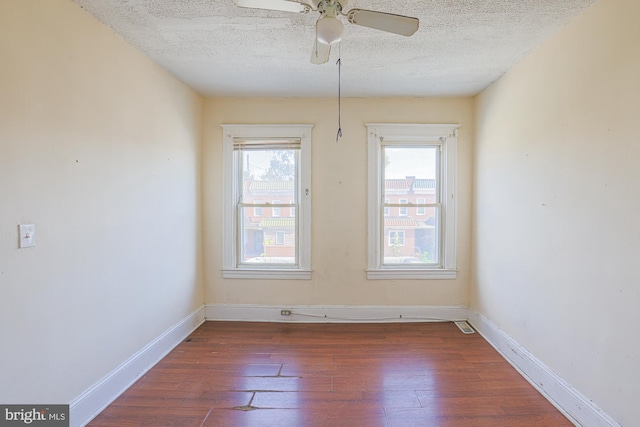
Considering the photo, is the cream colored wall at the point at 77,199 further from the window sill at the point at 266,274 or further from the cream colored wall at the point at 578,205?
the cream colored wall at the point at 578,205

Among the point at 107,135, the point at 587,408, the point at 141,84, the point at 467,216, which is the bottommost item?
the point at 587,408

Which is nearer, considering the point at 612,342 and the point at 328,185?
the point at 612,342

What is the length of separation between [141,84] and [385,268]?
9.55 feet

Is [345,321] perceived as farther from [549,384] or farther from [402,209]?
[549,384]

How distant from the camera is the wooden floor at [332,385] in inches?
78.1

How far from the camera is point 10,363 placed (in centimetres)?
150

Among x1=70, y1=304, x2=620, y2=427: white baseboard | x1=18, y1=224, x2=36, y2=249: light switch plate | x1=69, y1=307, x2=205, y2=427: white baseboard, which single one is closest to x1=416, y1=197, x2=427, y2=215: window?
x1=70, y1=304, x2=620, y2=427: white baseboard

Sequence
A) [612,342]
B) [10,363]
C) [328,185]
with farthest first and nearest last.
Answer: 1. [328,185]
2. [612,342]
3. [10,363]

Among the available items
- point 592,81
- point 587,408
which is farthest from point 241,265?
point 592,81

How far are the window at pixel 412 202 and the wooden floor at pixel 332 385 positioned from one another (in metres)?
0.76

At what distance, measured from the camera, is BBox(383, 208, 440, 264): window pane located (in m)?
3.59

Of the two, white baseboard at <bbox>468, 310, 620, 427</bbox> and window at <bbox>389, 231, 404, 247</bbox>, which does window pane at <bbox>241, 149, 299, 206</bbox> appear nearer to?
window at <bbox>389, 231, 404, 247</bbox>

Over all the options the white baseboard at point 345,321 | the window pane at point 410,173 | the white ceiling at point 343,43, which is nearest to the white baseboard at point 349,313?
the white baseboard at point 345,321

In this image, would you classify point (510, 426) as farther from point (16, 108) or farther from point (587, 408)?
point (16, 108)
